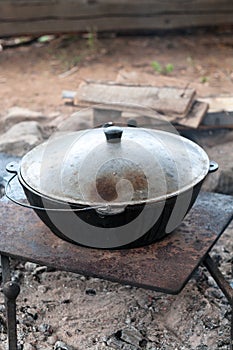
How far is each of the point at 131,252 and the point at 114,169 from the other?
0.36 metres

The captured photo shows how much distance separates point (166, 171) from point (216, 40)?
4734 mm

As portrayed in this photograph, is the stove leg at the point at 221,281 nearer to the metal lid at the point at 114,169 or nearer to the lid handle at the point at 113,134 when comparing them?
the metal lid at the point at 114,169

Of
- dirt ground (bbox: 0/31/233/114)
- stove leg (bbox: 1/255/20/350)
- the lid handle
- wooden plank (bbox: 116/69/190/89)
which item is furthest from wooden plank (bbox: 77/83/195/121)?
stove leg (bbox: 1/255/20/350)

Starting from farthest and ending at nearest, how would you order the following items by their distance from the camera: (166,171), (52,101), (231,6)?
1. (231,6)
2. (52,101)
3. (166,171)

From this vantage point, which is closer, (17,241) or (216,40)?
(17,241)

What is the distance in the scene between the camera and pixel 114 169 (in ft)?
7.14

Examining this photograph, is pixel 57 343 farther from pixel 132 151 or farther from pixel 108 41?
pixel 108 41

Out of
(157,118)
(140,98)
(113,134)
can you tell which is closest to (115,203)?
(113,134)

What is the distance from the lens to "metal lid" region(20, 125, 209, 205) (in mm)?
2146

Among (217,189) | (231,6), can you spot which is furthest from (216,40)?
(217,189)

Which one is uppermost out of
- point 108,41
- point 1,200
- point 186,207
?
point 186,207

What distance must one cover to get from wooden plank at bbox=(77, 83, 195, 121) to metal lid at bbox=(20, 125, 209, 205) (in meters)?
1.45

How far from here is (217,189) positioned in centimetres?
347

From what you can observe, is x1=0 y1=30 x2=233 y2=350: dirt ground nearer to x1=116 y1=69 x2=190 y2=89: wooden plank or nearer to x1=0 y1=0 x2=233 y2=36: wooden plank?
x1=116 y1=69 x2=190 y2=89: wooden plank
